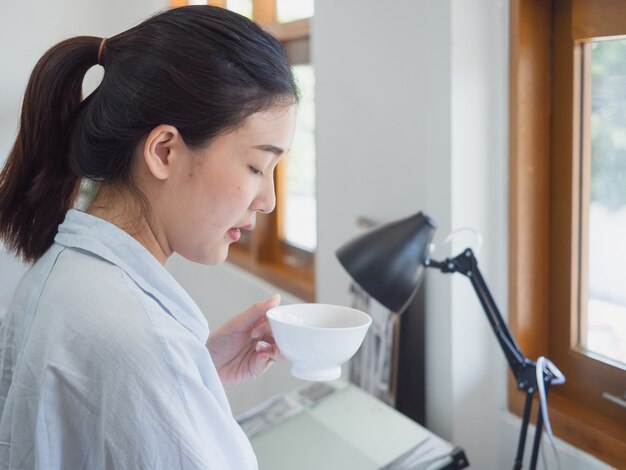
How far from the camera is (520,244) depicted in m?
1.43

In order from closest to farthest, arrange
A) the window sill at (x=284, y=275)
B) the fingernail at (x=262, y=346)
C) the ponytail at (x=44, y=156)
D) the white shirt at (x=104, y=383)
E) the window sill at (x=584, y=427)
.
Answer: the white shirt at (x=104, y=383), the ponytail at (x=44, y=156), the fingernail at (x=262, y=346), the window sill at (x=584, y=427), the window sill at (x=284, y=275)

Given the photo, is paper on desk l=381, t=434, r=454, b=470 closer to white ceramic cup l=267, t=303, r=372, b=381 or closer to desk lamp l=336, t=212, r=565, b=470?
desk lamp l=336, t=212, r=565, b=470

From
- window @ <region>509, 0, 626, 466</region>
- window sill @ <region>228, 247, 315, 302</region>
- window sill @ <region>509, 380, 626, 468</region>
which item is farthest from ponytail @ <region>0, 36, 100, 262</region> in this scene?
window sill @ <region>228, 247, 315, 302</region>

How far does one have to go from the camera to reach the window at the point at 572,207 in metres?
1.32

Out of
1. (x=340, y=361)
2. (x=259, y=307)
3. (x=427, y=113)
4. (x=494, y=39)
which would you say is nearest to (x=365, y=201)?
(x=427, y=113)

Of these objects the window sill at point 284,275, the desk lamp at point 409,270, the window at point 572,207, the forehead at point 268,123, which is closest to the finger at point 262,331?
the desk lamp at point 409,270

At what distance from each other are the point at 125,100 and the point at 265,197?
21cm

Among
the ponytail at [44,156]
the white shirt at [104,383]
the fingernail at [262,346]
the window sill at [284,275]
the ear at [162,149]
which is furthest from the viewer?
the window sill at [284,275]

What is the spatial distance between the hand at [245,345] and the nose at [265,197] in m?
0.24

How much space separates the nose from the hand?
24 cm

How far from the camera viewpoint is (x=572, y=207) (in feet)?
4.64

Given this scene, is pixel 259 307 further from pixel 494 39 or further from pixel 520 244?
pixel 494 39

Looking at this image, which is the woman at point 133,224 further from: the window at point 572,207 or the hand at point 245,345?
the window at point 572,207

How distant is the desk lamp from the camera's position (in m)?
1.16
